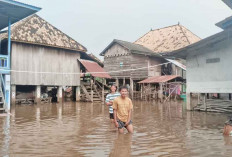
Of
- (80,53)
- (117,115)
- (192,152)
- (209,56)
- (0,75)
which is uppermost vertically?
(80,53)

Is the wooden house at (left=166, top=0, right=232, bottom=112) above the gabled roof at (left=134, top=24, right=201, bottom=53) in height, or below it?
below

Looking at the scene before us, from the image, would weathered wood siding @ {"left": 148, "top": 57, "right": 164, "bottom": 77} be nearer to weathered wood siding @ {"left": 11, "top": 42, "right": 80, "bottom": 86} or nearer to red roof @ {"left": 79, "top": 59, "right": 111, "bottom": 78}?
red roof @ {"left": 79, "top": 59, "right": 111, "bottom": 78}

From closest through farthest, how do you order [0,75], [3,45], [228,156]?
1. [228,156]
2. [0,75]
3. [3,45]

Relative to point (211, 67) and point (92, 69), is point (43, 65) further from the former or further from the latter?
point (211, 67)

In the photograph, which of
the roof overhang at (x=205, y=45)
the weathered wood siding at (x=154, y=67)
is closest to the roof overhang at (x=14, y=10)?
the roof overhang at (x=205, y=45)

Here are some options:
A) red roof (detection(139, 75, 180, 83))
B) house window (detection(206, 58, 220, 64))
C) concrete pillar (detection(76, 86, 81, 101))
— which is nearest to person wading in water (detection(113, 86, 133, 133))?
house window (detection(206, 58, 220, 64))

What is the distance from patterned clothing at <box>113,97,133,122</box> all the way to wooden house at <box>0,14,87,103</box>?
1302cm

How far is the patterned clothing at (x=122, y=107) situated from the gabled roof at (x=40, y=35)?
13.8 m

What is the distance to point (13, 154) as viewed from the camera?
4.35 metres

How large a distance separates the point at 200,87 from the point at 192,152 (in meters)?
8.74

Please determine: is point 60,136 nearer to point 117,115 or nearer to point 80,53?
point 117,115

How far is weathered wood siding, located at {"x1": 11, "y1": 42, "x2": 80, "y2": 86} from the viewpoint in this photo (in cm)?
1819

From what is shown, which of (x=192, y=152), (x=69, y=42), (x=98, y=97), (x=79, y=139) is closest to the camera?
(x=192, y=152)

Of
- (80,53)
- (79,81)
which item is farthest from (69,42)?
(79,81)
